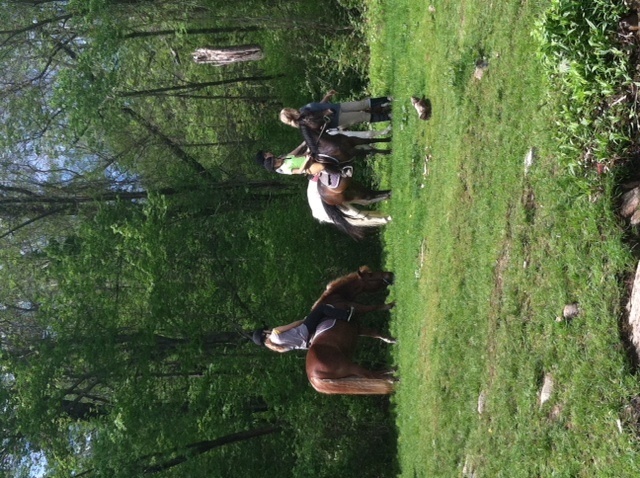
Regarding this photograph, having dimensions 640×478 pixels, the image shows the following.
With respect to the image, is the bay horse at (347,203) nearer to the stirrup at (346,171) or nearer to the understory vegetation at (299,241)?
the stirrup at (346,171)

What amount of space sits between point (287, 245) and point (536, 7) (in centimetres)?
1501

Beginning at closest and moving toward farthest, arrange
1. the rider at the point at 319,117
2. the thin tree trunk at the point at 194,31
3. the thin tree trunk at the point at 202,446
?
the rider at the point at 319,117 → the thin tree trunk at the point at 202,446 → the thin tree trunk at the point at 194,31

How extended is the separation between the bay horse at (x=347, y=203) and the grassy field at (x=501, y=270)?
825 millimetres

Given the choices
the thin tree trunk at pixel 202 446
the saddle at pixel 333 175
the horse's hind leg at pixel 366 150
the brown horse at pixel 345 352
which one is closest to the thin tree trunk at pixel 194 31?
the horse's hind leg at pixel 366 150

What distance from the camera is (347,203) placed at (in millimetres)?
13031

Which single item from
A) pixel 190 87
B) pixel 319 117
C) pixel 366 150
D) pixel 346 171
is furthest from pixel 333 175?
pixel 190 87

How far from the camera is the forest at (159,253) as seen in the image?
57.8ft

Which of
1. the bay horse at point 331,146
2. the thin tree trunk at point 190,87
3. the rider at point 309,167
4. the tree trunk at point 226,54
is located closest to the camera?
the bay horse at point 331,146

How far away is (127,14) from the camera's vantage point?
63.6ft

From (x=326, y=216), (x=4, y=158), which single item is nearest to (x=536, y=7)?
(x=326, y=216)

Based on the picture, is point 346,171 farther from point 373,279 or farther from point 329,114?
point 373,279

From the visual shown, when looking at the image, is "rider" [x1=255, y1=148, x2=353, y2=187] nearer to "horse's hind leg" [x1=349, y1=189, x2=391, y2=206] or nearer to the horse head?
"horse's hind leg" [x1=349, y1=189, x2=391, y2=206]

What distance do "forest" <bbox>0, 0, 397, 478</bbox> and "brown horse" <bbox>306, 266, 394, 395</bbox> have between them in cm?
529

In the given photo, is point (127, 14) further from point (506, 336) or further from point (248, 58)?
point (506, 336)
